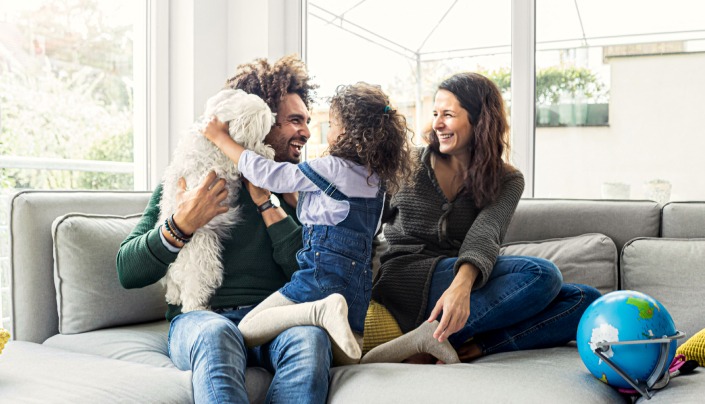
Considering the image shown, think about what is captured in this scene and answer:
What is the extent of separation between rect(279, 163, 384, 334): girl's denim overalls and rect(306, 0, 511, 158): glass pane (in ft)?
3.97

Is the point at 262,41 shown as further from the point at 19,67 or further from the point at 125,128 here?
the point at 19,67

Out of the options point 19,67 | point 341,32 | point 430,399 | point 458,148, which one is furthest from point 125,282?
point 341,32

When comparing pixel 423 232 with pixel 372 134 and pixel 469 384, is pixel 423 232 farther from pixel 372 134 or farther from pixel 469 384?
pixel 469 384

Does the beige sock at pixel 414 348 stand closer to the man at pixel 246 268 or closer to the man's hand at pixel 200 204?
the man at pixel 246 268

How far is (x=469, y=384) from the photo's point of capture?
1.58 metres

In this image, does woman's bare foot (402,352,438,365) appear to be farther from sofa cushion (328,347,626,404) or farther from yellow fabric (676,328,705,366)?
yellow fabric (676,328,705,366)

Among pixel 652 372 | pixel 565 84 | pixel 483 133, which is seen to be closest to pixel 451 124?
pixel 483 133

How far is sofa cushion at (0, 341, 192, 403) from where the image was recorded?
144 cm

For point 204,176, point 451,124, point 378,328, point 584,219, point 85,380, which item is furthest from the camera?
point 584,219

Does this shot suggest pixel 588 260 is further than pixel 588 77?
No

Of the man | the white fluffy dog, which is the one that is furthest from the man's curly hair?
the white fluffy dog

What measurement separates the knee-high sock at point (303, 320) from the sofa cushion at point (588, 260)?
32.8 inches

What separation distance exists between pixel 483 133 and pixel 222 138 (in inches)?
29.6

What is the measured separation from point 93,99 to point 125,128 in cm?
20
